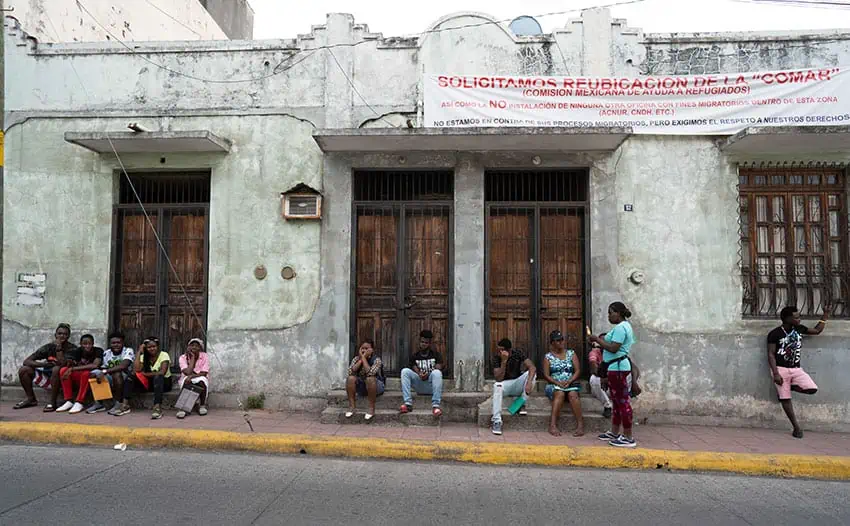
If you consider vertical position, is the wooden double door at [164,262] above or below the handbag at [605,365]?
above

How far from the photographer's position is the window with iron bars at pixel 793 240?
25.0 feet

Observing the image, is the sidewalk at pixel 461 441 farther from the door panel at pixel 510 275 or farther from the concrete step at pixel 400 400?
the door panel at pixel 510 275

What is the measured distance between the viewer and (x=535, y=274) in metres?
7.87

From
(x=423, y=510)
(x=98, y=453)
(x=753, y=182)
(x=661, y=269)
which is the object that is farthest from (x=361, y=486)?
(x=753, y=182)

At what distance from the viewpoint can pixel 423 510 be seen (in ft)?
14.6

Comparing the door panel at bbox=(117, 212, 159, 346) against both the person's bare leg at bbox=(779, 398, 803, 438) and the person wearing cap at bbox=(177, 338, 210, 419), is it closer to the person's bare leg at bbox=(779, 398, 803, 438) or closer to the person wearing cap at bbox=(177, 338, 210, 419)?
the person wearing cap at bbox=(177, 338, 210, 419)

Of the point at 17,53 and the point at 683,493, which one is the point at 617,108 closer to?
the point at 683,493

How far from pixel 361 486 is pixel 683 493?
9.66ft

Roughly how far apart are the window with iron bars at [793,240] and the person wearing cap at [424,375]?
14.3 feet

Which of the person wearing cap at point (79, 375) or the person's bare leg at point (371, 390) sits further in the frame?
the person wearing cap at point (79, 375)

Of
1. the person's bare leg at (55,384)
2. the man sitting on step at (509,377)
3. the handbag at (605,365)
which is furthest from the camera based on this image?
the person's bare leg at (55,384)

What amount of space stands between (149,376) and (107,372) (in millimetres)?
526

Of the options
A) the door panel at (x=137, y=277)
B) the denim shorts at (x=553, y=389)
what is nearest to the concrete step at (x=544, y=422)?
the denim shorts at (x=553, y=389)

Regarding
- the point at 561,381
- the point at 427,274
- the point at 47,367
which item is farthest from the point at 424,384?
the point at 47,367
